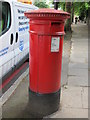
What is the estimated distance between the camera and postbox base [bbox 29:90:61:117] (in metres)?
3.52

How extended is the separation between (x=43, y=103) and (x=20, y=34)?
2396 mm

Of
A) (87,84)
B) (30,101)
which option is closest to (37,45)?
(30,101)

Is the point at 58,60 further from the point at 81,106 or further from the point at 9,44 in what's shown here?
the point at 9,44

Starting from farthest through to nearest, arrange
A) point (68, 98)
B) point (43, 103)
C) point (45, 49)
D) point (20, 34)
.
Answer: point (20, 34) → point (68, 98) → point (43, 103) → point (45, 49)

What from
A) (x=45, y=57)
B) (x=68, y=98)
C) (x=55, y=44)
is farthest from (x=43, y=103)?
(x=55, y=44)

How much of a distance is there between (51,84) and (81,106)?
85cm

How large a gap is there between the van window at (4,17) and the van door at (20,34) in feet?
1.07

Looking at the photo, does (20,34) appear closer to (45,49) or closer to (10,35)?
(10,35)

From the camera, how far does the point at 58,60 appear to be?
3.51 meters

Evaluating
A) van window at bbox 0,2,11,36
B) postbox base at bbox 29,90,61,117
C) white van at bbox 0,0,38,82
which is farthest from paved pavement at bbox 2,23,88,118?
van window at bbox 0,2,11,36

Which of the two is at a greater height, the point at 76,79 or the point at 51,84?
the point at 51,84

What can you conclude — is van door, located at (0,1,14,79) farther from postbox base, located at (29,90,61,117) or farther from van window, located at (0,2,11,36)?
postbox base, located at (29,90,61,117)

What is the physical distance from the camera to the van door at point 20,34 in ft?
16.6

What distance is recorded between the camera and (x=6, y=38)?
4.36m
